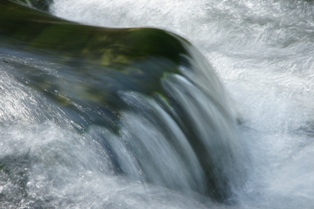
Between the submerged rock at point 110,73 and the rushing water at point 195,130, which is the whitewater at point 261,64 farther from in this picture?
the submerged rock at point 110,73

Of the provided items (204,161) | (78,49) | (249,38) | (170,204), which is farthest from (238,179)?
(249,38)

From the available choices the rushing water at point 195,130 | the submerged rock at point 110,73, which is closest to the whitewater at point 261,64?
the rushing water at point 195,130

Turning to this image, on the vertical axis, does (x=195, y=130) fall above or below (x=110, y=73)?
below

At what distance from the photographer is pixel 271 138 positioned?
4.99 meters

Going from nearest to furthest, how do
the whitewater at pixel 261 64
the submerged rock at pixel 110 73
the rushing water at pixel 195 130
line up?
1. the rushing water at pixel 195 130
2. the submerged rock at pixel 110 73
3. the whitewater at pixel 261 64

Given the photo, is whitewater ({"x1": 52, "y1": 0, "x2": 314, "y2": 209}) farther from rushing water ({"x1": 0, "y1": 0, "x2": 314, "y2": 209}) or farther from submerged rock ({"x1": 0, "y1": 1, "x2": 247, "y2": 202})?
submerged rock ({"x1": 0, "y1": 1, "x2": 247, "y2": 202})

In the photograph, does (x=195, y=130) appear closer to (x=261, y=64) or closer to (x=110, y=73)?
(x=110, y=73)

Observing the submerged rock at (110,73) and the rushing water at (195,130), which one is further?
the submerged rock at (110,73)

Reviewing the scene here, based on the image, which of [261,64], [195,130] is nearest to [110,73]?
[195,130]

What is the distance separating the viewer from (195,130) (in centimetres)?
438

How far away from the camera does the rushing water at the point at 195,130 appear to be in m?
3.54

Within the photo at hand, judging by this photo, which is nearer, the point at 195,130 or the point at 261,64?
the point at 195,130

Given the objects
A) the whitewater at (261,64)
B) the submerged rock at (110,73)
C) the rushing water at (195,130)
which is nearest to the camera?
the rushing water at (195,130)

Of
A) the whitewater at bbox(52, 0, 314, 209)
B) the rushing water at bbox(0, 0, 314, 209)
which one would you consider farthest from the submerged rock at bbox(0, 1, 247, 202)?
the whitewater at bbox(52, 0, 314, 209)
